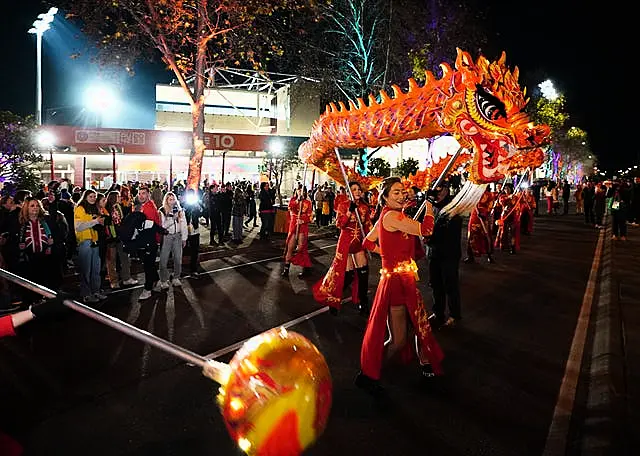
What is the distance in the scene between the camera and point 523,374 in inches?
198

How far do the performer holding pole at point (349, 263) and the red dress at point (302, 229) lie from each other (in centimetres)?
289

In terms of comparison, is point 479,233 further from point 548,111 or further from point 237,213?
point 548,111

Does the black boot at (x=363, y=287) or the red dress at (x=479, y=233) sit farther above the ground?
the red dress at (x=479, y=233)

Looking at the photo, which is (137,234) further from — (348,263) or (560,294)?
(560,294)

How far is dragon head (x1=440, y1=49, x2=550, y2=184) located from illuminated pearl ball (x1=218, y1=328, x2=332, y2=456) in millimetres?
3327

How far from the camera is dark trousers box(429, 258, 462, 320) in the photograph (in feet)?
21.9

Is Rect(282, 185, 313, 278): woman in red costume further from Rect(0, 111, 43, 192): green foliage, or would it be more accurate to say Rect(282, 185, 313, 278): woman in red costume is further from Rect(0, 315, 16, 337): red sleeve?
Rect(0, 111, 43, 192): green foliage

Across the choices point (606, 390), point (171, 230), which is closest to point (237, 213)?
point (171, 230)

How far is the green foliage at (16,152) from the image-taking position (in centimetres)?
1434

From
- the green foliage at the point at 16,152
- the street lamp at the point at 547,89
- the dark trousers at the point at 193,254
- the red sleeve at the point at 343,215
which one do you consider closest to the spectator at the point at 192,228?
the dark trousers at the point at 193,254

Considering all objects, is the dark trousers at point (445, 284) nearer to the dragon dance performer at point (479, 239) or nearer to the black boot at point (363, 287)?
the black boot at point (363, 287)

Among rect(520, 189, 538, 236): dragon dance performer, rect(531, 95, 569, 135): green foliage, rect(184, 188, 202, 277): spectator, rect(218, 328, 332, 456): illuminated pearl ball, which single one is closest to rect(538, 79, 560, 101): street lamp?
rect(531, 95, 569, 135): green foliage

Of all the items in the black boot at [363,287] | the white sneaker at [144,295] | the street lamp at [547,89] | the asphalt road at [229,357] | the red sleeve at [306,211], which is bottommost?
the asphalt road at [229,357]

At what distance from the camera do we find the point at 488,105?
516 centimetres
